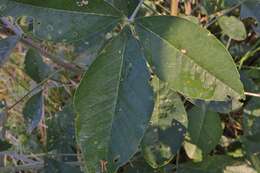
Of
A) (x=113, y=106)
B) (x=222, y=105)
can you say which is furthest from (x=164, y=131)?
(x=113, y=106)

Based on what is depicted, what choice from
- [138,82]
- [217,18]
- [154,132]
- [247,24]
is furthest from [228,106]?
[247,24]

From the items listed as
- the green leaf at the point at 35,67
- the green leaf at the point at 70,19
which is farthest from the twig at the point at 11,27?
the green leaf at the point at 70,19

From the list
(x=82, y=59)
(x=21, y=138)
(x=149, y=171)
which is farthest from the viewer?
(x=21, y=138)

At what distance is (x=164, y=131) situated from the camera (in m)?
1.01

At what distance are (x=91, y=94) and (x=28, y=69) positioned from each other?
0.65m

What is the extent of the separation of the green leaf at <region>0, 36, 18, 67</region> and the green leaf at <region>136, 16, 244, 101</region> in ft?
1.24

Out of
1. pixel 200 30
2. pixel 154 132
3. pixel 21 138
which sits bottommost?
pixel 21 138

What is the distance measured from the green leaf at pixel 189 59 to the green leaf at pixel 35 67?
64 cm

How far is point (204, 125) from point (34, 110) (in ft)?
1.59

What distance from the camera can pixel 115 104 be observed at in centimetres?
72

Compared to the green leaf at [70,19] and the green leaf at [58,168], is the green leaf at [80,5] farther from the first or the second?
the green leaf at [58,168]

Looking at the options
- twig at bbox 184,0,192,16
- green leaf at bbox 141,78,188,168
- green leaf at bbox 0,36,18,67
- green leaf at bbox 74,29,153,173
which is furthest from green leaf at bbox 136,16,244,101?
twig at bbox 184,0,192,16

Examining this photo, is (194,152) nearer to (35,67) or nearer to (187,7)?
(187,7)

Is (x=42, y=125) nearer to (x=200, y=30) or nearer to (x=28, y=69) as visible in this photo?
(x=28, y=69)
